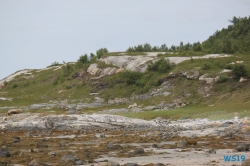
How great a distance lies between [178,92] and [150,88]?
9.05 meters

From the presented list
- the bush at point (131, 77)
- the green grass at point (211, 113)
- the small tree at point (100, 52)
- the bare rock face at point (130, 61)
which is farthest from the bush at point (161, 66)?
the small tree at point (100, 52)

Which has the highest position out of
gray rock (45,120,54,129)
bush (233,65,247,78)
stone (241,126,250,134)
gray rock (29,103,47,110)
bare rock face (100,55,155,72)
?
bare rock face (100,55,155,72)

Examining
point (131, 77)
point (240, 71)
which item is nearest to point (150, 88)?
point (131, 77)

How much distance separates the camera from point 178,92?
220ft

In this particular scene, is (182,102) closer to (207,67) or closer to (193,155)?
(207,67)

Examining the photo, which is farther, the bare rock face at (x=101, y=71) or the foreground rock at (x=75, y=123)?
the bare rock face at (x=101, y=71)

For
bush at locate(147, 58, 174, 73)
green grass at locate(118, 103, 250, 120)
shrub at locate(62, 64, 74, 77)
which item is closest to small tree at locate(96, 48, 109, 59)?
shrub at locate(62, 64, 74, 77)

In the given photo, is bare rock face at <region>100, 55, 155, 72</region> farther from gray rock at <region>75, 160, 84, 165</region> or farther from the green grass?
gray rock at <region>75, 160, 84, 165</region>

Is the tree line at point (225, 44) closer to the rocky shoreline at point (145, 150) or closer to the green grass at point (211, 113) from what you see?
the green grass at point (211, 113)

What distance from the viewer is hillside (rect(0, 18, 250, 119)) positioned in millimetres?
57531

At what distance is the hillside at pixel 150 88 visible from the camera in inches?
2265

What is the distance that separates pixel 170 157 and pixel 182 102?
44.0 m

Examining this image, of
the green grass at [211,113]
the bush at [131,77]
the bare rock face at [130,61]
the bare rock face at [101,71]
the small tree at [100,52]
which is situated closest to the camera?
the green grass at [211,113]

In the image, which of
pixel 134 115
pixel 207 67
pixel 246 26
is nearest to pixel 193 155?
pixel 134 115
